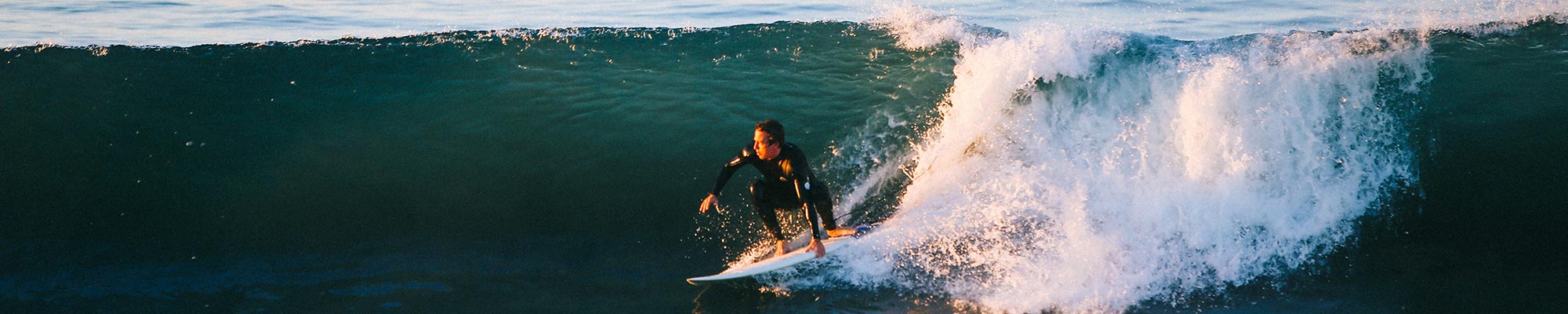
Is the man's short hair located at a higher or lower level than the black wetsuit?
higher

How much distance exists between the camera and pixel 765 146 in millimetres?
5141

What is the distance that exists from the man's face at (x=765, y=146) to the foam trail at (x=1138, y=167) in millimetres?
718

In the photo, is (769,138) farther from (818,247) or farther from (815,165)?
(815,165)

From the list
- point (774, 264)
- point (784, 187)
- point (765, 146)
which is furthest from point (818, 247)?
point (765, 146)

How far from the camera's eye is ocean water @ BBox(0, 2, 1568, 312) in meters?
5.34

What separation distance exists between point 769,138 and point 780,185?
1.28 feet

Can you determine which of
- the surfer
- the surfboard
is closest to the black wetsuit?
the surfer

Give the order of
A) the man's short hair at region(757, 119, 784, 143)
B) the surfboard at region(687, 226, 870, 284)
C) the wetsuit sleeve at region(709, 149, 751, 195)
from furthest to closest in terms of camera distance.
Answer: the wetsuit sleeve at region(709, 149, 751, 195) → the surfboard at region(687, 226, 870, 284) → the man's short hair at region(757, 119, 784, 143)

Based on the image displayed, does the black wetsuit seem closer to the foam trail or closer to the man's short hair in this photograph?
the man's short hair

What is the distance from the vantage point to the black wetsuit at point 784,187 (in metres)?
5.19

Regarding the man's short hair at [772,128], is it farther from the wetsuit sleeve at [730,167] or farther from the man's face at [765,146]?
the wetsuit sleeve at [730,167]

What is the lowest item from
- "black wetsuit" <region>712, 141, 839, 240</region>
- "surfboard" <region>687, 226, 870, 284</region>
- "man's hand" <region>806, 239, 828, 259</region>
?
"surfboard" <region>687, 226, 870, 284</region>

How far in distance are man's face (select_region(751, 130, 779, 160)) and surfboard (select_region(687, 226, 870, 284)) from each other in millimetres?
526

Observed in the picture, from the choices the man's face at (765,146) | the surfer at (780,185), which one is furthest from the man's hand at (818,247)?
the man's face at (765,146)
